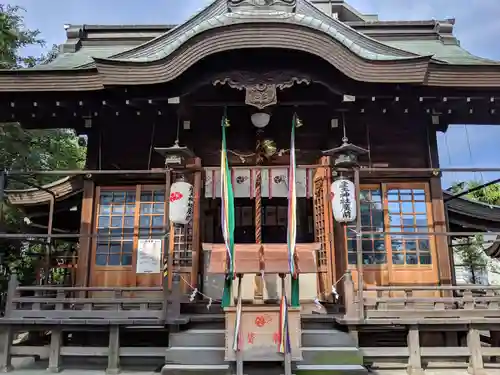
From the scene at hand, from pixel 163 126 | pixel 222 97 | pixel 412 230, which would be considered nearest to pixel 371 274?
pixel 412 230

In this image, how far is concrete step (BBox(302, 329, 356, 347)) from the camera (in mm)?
6750

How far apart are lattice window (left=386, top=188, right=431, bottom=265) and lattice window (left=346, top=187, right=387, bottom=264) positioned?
0.19 metres

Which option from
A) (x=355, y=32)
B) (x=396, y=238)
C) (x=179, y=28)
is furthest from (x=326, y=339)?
(x=179, y=28)

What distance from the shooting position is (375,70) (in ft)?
24.4

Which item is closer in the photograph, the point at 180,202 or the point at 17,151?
the point at 180,202

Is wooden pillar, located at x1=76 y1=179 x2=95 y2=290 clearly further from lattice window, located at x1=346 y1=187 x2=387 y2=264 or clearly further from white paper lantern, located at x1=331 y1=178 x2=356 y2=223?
lattice window, located at x1=346 y1=187 x2=387 y2=264

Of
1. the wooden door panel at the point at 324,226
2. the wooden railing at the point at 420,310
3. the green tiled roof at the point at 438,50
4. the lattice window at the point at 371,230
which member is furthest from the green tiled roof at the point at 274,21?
the wooden railing at the point at 420,310

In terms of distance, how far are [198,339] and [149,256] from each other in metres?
2.66

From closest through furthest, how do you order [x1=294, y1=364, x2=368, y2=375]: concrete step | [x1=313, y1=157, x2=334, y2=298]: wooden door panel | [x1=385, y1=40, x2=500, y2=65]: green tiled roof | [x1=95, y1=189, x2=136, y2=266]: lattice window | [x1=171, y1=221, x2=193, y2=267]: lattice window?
[x1=294, y1=364, x2=368, y2=375]: concrete step, [x1=313, y1=157, x2=334, y2=298]: wooden door panel, [x1=171, y1=221, x2=193, y2=267]: lattice window, [x1=95, y1=189, x2=136, y2=266]: lattice window, [x1=385, y1=40, x2=500, y2=65]: green tiled roof

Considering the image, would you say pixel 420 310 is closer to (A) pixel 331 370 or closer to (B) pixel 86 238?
(A) pixel 331 370

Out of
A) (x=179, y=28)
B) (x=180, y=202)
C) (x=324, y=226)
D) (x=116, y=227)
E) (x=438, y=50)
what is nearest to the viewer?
(x=180, y=202)

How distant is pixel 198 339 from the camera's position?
6.81 m

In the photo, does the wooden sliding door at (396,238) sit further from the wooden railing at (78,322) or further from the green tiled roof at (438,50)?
the wooden railing at (78,322)

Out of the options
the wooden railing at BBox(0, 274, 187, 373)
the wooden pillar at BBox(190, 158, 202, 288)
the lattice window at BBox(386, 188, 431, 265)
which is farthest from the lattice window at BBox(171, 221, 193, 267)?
the lattice window at BBox(386, 188, 431, 265)
